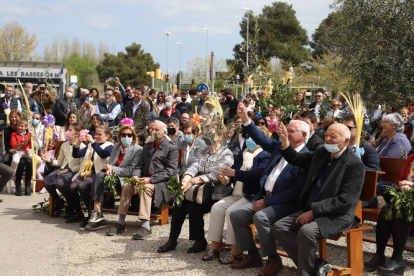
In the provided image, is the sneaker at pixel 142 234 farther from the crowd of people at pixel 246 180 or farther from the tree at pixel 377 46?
the tree at pixel 377 46

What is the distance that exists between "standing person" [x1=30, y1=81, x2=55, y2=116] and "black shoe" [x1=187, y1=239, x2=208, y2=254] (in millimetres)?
10065

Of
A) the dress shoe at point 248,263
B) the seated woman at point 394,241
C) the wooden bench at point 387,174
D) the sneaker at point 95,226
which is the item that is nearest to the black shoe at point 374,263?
the seated woman at point 394,241

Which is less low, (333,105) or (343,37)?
(343,37)

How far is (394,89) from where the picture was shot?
525 inches

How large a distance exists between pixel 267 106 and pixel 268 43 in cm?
4451

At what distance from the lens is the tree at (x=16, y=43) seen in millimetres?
65250

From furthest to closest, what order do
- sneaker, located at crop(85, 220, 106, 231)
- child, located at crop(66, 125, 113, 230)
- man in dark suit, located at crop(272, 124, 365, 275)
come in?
1. child, located at crop(66, 125, 113, 230)
2. sneaker, located at crop(85, 220, 106, 231)
3. man in dark suit, located at crop(272, 124, 365, 275)

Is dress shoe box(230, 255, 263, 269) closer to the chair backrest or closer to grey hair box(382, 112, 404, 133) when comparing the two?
the chair backrest

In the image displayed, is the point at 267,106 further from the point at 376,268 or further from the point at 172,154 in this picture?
the point at 376,268

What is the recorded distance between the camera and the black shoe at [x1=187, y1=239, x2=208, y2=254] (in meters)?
7.22

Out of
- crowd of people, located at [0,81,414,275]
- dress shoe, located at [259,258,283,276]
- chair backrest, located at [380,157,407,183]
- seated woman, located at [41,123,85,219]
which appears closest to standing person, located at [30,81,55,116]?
crowd of people, located at [0,81,414,275]

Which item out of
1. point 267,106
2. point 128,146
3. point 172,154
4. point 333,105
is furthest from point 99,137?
point 333,105

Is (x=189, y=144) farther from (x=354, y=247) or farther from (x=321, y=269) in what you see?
(x=321, y=269)

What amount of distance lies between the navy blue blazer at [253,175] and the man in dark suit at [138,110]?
6862 mm
